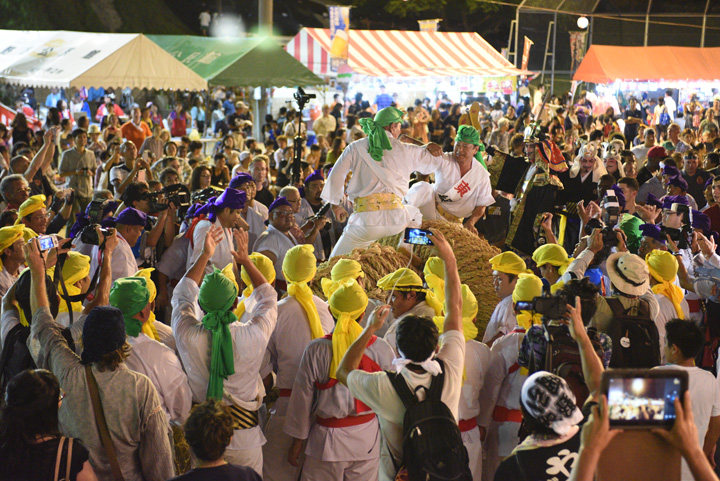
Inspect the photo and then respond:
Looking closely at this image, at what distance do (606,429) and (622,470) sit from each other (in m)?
0.30

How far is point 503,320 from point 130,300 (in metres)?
2.00

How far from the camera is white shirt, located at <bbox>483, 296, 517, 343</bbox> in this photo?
14.1 ft

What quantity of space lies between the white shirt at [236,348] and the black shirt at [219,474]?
3.34 ft

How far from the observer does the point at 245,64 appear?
1372 cm

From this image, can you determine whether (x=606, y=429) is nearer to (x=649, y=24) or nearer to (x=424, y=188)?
(x=424, y=188)

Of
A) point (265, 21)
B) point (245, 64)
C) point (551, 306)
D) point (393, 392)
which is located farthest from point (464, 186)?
point (265, 21)

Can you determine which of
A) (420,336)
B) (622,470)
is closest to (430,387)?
(420,336)

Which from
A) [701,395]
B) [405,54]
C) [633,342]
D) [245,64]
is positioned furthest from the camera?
[405,54]

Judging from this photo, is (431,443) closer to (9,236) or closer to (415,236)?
(415,236)

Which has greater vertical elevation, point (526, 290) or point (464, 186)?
point (464, 186)

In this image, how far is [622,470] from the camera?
2320mm

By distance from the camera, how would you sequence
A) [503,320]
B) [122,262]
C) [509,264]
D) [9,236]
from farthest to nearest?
[122,262]
[9,236]
[509,264]
[503,320]

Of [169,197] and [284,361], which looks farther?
[169,197]

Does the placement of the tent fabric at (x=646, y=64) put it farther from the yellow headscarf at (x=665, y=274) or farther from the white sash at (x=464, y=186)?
the yellow headscarf at (x=665, y=274)
